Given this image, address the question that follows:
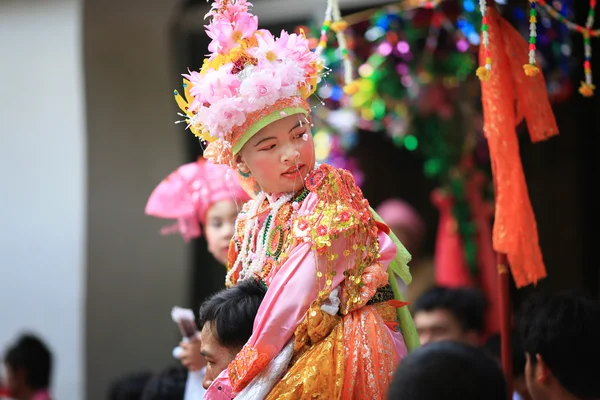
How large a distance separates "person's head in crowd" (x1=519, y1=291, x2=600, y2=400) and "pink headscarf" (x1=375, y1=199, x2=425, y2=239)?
145 inches

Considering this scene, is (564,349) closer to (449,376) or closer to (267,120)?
(449,376)

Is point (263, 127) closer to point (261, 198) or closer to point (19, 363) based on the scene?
point (261, 198)

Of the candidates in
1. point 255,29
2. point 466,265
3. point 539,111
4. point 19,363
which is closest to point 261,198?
point 255,29

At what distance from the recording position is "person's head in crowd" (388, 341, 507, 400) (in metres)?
2.01

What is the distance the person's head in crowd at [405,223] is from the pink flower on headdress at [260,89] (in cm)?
389

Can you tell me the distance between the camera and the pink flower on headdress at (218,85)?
102 inches

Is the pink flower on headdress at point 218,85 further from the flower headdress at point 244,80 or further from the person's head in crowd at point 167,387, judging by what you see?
the person's head in crowd at point 167,387

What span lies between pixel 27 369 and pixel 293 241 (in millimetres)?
3166

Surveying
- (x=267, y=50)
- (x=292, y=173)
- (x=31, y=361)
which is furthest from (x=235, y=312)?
(x=31, y=361)

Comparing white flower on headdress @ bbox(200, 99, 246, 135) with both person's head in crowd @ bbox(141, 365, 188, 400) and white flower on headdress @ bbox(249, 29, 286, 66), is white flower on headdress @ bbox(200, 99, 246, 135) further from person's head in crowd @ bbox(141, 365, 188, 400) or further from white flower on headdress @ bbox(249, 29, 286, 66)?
person's head in crowd @ bbox(141, 365, 188, 400)

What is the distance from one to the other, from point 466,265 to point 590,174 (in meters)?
1.02

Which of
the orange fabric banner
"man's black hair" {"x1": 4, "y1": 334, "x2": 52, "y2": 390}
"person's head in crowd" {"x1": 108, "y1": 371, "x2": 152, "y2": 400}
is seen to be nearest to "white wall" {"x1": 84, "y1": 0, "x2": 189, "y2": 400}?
"man's black hair" {"x1": 4, "y1": 334, "x2": 52, "y2": 390}

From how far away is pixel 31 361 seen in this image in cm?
520

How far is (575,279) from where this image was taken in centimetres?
572
